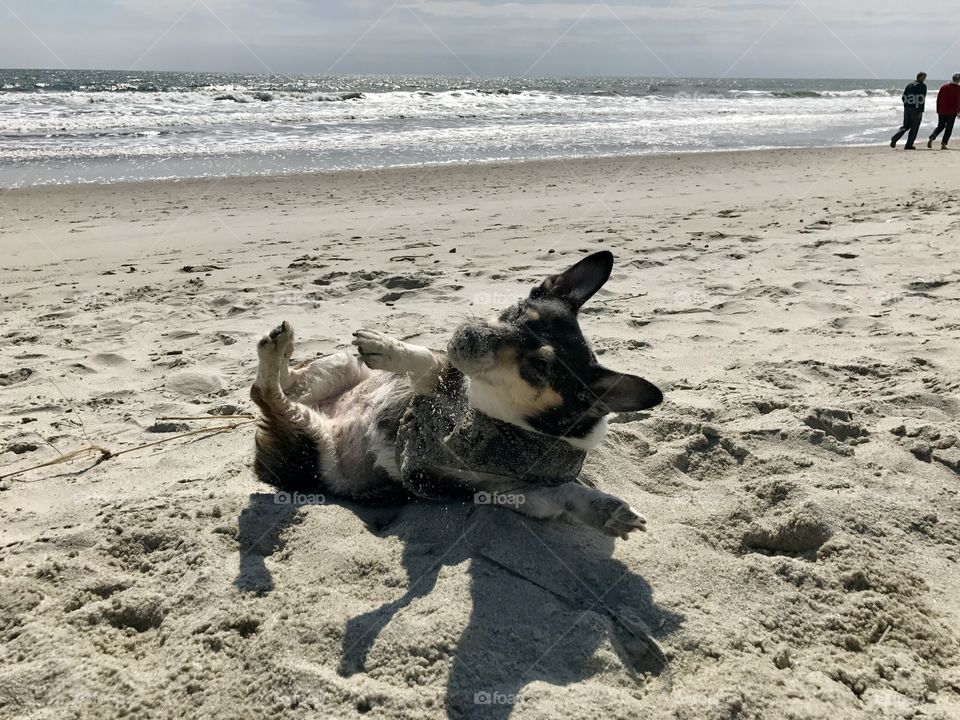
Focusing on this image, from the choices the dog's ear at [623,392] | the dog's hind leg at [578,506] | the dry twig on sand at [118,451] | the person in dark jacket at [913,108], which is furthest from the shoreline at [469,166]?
the dog's ear at [623,392]

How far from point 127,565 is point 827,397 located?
3773 millimetres

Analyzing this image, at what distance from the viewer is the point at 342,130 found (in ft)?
74.7

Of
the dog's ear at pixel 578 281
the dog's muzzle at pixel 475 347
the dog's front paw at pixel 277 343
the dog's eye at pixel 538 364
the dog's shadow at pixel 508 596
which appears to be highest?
the dog's ear at pixel 578 281

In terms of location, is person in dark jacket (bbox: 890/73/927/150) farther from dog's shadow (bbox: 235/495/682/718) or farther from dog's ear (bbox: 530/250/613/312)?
dog's shadow (bbox: 235/495/682/718)

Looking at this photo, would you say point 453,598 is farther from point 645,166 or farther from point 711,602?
point 645,166

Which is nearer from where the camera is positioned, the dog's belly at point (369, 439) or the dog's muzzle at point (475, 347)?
the dog's muzzle at point (475, 347)

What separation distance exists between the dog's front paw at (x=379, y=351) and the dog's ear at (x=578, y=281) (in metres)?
0.69

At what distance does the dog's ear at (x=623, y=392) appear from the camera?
9.07 ft

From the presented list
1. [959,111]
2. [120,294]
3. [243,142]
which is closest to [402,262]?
[120,294]

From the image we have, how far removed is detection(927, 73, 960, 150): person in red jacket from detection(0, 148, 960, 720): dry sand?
49.4 feet

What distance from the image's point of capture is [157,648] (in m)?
2.49

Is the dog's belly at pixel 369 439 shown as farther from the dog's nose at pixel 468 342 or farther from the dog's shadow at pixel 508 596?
the dog's nose at pixel 468 342

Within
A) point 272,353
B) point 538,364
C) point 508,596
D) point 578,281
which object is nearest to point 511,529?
point 508,596

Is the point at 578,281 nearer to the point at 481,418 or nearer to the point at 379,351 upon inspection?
the point at 481,418
